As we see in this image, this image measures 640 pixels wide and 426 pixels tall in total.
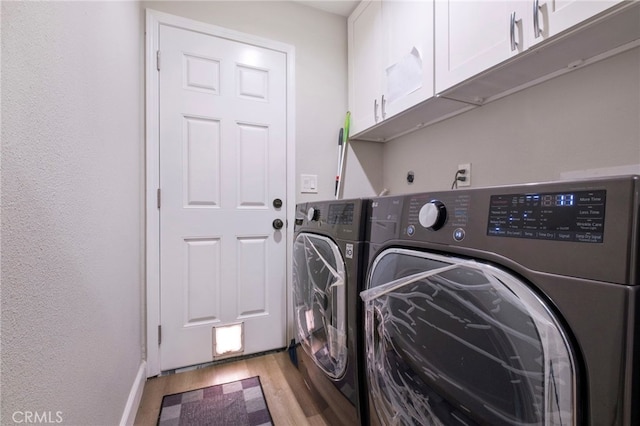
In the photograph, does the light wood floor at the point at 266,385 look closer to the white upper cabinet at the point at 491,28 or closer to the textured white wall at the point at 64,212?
the textured white wall at the point at 64,212

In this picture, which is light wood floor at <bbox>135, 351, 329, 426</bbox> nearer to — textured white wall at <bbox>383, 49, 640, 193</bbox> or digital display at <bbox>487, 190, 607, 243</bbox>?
digital display at <bbox>487, 190, 607, 243</bbox>

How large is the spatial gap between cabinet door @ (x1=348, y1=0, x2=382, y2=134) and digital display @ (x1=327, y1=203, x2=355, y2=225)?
0.82 meters

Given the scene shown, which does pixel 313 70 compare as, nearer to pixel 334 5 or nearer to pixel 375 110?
pixel 334 5

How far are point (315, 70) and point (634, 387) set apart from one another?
6.82 ft

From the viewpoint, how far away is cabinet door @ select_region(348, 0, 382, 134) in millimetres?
1617

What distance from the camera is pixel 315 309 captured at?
3.91ft

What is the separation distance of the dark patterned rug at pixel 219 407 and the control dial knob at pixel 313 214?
3.01 feet

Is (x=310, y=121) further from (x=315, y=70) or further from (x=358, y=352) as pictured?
(x=358, y=352)

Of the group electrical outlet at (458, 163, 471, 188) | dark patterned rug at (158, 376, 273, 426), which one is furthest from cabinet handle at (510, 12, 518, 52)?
dark patterned rug at (158, 376, 273, 426)

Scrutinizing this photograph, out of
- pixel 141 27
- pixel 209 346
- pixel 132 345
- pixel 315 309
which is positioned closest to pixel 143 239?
pixel 132 345

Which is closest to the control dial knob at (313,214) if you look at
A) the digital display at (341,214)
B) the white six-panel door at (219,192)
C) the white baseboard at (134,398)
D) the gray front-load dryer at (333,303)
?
the gray front-load dryer at (333,303)

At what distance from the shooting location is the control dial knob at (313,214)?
3.96 feet

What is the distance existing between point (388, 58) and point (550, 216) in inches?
54.7

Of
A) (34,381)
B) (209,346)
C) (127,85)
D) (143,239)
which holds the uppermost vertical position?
(127,85)
